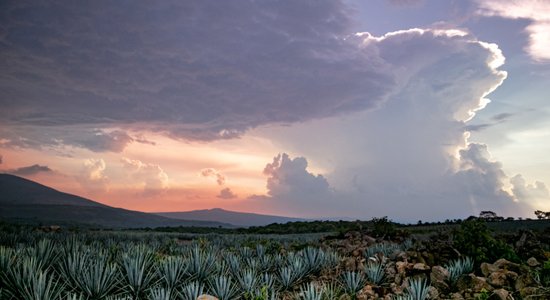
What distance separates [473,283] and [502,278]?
60cm

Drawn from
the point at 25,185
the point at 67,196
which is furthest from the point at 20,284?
the point at 25,185

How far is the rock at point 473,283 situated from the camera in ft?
22.4

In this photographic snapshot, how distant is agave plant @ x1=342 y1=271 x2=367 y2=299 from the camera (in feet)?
22.2

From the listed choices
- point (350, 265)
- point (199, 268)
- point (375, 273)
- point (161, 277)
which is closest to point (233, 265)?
point (199, 268)

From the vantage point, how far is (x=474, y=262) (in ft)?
29.3

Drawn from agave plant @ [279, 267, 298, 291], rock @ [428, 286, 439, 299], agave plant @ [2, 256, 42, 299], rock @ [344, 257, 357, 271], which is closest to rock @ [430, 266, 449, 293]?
rock @ [428, 286, 439, 299]

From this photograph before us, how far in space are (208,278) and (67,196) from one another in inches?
4210

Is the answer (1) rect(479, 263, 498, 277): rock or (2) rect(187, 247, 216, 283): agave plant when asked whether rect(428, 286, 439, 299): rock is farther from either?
(2) rect(187, 247, 216, 283): agave plant

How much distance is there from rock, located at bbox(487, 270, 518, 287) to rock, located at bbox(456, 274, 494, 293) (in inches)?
7.0

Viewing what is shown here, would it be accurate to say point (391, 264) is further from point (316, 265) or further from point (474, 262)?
point (474, 262)

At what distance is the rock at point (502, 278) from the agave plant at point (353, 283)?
6.98 ft

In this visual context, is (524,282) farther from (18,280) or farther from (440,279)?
(18,280)

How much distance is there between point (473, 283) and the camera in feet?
22.9

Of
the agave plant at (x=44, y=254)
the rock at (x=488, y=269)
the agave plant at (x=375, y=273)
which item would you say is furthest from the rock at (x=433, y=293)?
the agave plant at (x=44, y=254)
